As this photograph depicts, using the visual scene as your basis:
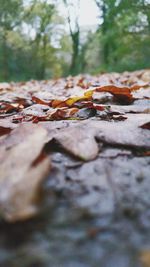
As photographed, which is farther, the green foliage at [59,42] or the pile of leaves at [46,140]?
the green foliage at [59,42]

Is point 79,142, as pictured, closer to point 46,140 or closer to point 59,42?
point 46,140

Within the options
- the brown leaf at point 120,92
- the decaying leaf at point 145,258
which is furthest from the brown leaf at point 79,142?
the brown leaf at point 120,92

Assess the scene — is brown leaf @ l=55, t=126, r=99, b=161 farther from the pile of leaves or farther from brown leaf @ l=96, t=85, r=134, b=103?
brown leaf @ l=96, t=85, r=134, b=103

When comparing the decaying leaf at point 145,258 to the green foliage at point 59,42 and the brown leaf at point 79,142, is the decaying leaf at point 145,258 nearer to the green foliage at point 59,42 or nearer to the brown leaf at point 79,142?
the brown leaf at point 79,142

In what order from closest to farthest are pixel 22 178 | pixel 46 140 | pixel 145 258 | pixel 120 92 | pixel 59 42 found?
pixel 145 258
pixel 22 178
pixel 46 140
pixel 120 92
pixel 59 42

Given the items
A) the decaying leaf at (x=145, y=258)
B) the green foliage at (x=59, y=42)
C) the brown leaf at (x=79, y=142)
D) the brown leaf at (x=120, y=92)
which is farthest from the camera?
the green foliage at (x=59, y=42)

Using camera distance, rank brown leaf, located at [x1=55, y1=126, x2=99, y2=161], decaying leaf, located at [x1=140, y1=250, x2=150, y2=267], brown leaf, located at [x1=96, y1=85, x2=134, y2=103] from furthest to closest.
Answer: brown leaf, located at [x1=96, y1=85, x2=134, y2=103], brown leaf, located at [x1=55, y1=126, x2=99, y2=161], decaying leaf, located at [x1=140, y1=250, x2=150, y2=267]

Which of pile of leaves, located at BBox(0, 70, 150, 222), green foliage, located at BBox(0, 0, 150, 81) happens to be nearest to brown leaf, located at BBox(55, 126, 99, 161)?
pile of leaves, located at BBox(0, 70, 150, 222)

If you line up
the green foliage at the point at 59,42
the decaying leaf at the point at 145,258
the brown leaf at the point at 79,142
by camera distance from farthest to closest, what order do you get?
the green foliage at the point at 59,42 < the brown leaf at the point at 79,142 < the decaying leaf at the point at 145,258

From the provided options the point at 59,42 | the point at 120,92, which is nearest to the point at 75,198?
the point at 120,92
